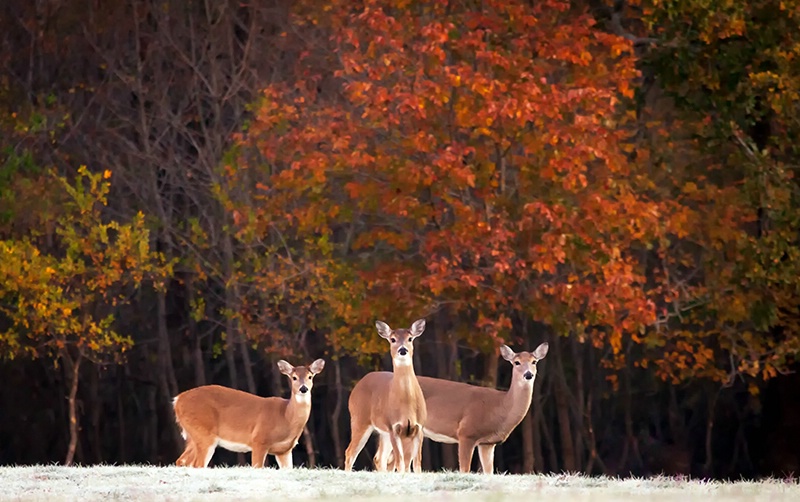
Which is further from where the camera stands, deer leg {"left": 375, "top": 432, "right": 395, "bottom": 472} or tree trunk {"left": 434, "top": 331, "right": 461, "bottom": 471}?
tree trunk {"left": 434, "top": 331, "right": 461, "bottom": 471}

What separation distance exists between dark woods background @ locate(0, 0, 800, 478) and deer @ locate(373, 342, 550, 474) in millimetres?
2994

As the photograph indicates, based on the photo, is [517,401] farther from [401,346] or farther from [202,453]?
[202,453]

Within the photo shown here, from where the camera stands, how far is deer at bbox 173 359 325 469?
794 inches

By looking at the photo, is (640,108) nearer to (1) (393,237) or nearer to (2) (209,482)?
(1) (393,237)

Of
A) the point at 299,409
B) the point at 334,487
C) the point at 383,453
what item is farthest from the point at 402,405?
the point at 334,487

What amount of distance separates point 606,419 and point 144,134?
1308 centimetres

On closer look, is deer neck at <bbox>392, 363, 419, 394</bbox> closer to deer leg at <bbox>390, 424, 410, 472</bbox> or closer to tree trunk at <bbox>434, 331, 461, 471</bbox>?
deer leg at <bbox>390, 424, 410, 472</bbox>

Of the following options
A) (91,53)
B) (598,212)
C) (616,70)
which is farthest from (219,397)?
(91,53)

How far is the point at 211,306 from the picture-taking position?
32.7 metres

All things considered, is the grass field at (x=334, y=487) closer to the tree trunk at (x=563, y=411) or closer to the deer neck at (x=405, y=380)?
the deer neck at (x=405, y=380)

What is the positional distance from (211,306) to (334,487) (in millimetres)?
18396

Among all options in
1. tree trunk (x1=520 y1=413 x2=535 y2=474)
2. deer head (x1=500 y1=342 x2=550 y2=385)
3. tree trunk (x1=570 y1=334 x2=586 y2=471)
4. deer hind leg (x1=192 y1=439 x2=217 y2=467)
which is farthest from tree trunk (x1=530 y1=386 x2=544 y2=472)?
deer head (x1=500 y1=342 x2=550 y2=385)

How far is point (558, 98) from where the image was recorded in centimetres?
2220

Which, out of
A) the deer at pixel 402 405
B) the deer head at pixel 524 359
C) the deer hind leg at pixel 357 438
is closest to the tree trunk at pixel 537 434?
the deer head at pixel 524 359
